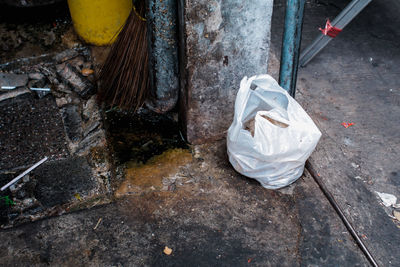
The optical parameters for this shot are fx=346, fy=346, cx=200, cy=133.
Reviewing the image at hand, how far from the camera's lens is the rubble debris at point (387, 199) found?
2037 mm

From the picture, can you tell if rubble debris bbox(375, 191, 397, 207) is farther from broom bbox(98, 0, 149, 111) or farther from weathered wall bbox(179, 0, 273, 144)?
broom bbox(98, 0, 149, 111)

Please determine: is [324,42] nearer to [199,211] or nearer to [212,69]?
[212,69]

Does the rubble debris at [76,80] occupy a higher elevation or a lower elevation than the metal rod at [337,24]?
lower

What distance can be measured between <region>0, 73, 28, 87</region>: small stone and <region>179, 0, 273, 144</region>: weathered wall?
146 centimetres

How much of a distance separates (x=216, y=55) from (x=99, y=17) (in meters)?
1.41

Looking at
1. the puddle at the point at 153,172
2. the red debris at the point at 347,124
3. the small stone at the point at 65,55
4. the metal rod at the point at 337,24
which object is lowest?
the puddle at the point at 153,172

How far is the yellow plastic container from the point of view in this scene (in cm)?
286

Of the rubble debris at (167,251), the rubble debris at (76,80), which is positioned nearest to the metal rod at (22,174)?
the rubble debris at (76,80)

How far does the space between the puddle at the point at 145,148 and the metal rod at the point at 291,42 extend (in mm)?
796

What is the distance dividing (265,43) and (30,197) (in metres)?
1.69

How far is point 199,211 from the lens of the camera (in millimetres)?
1971

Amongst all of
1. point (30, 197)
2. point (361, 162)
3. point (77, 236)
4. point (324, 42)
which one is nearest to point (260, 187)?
point (361, 162)

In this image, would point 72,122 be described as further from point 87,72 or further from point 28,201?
point 28,201

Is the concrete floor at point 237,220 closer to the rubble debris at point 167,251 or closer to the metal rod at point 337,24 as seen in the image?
the rubble debris at point 167,251
